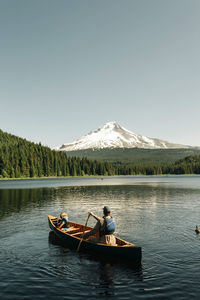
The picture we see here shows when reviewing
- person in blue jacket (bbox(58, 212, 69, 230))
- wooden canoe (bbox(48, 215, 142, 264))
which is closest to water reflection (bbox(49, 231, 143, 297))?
wooden canoe (bbox(48, 215, 142, 264))

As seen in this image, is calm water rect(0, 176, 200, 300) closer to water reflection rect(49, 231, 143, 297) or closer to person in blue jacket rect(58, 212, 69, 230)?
water reflection rect(49, 231, 143, 297)

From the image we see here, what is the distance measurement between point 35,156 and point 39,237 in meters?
169

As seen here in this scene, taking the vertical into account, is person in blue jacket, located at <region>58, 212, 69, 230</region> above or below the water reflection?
above

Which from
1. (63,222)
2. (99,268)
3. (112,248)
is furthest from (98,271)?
(63,222)

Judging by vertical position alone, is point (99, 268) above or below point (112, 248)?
below

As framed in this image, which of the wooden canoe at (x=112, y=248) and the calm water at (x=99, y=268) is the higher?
the wooden canoe at (x=112, y=248)

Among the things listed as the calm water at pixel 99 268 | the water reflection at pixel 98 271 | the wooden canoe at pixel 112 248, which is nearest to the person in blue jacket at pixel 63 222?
the calm water at pixel 99 268

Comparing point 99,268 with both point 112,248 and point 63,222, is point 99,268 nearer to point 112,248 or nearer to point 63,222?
point 112,248

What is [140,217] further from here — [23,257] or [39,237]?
[23,257]

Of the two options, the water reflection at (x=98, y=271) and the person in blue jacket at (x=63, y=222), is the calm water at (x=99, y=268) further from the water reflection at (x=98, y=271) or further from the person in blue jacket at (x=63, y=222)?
the person in blue jacket at (x=63, y=222)

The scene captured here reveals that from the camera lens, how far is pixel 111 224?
19188 millimetres

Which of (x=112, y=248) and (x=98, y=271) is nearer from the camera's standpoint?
(x=98, y=271)

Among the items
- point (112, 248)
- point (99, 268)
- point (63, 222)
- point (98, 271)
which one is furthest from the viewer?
point (63, 222)

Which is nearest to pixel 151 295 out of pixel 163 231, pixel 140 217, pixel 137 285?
pixel 137 285
